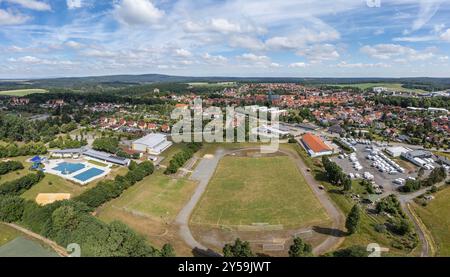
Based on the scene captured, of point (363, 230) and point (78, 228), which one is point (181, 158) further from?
point (363, 230)

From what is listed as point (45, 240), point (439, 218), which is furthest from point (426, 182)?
point (45, 240)

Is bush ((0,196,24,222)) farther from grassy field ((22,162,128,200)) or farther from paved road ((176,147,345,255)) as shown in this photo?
paved road ((176,147,345,255))

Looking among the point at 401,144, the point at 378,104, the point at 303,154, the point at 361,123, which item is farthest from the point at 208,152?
the point at 378,104

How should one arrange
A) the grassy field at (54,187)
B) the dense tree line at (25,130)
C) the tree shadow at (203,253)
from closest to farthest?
1. the tree shadow at (203,253)
2. the grassy field at (54,187)
3. the dense tree line at (25,130)

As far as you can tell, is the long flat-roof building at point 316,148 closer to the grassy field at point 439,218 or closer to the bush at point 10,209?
the grassy field at point 439,218

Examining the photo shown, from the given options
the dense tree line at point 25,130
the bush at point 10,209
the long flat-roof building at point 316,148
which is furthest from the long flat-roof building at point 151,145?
the long flat-roof building at point 316,148
